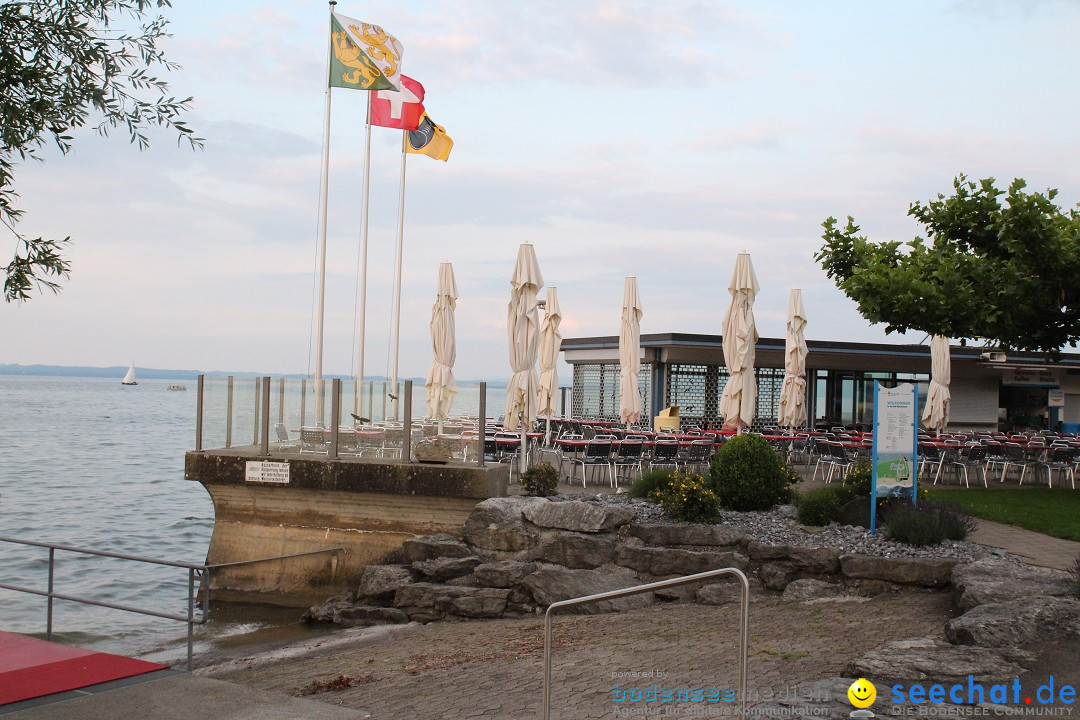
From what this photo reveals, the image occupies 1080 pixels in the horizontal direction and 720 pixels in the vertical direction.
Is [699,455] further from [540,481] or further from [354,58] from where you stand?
[354,58]

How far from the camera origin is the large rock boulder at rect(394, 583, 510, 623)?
36.8ft

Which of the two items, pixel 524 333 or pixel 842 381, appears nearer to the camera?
pixel 524 333

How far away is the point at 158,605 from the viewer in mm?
14883

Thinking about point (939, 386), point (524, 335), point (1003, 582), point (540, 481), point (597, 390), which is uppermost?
point (524, 335)

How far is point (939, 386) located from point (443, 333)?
1118 cm

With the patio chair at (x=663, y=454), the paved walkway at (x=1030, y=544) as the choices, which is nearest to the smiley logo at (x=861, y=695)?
the paved walkway at (x=1030, y=544)

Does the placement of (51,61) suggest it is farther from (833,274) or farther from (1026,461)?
(1026,461)

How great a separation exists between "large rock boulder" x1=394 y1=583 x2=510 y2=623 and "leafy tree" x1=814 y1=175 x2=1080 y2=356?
5.58 meters

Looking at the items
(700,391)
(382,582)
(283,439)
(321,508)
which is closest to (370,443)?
(321,508)

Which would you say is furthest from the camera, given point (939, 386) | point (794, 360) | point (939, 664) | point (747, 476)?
point (939, 386)

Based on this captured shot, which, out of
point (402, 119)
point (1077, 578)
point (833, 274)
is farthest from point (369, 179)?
point (1077, 578)

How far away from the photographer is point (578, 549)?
1156 cm

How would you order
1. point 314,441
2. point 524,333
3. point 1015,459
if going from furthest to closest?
point 1015,459 < point 524,333 < point 314,441

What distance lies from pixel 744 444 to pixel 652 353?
15.3 metres
